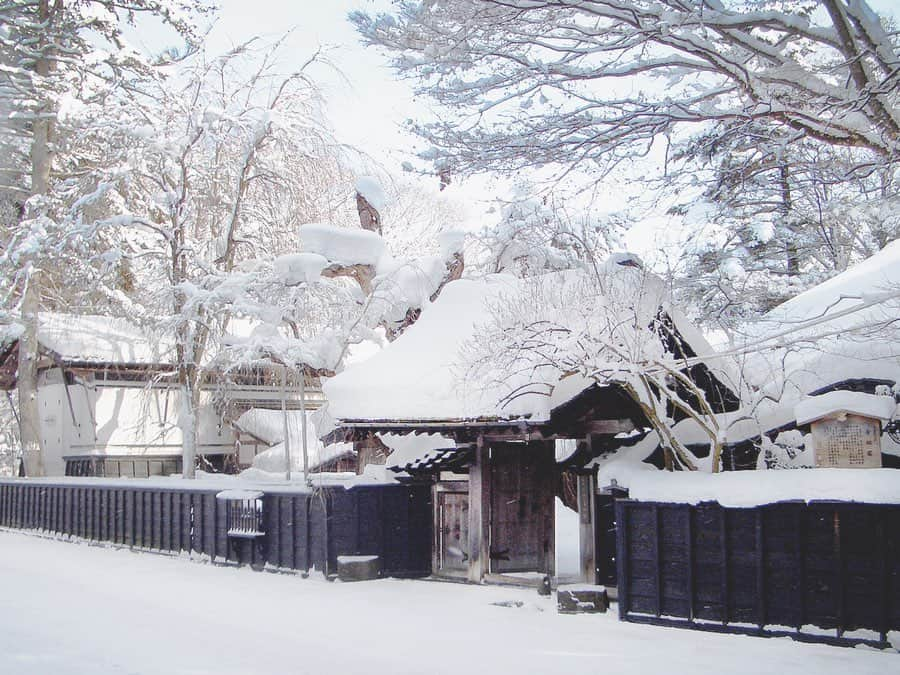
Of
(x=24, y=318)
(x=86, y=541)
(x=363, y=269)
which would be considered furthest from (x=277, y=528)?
(x=24, y=318)

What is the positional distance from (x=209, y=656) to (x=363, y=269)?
11304 millimetres

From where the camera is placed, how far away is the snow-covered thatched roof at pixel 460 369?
13.0 meters

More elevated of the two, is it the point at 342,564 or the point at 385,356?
the point at 385,356

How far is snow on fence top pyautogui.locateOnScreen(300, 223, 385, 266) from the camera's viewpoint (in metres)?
18.3

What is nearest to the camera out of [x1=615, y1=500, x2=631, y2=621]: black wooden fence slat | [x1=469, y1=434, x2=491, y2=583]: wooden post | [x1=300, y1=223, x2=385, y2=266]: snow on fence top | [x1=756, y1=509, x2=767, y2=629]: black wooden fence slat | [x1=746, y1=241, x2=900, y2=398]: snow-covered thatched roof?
[x1=756, y1=509, x2=767, y2=629]: black wooden fence slat

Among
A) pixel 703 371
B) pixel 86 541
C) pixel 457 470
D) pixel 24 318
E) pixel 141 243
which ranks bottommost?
pixel 86 541

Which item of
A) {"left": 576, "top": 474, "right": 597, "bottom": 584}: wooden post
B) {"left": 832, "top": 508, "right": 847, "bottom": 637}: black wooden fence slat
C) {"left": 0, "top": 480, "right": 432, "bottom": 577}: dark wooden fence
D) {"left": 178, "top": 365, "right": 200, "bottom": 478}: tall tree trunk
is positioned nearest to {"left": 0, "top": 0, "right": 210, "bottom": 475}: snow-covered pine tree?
{"left": 178, "top": 365, "right": 200, "bottom": 478}: tall tree trunk

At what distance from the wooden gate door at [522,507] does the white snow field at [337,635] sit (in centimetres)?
94

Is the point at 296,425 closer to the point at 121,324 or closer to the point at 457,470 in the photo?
the point at 121,324

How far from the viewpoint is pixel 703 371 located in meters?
14.2

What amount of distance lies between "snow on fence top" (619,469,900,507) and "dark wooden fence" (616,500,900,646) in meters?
0.10

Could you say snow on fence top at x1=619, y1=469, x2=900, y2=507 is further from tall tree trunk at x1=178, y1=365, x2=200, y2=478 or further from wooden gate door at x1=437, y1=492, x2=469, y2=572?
tall tree trunk at x1=178, y1=365, x2=200, y2=478

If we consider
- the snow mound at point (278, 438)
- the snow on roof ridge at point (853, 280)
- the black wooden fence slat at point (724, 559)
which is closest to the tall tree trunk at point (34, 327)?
the snow mound at point (278, 438)

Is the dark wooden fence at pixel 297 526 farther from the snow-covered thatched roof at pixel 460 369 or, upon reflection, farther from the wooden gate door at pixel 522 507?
the snow-covered thatched roof at pixel 460 369
